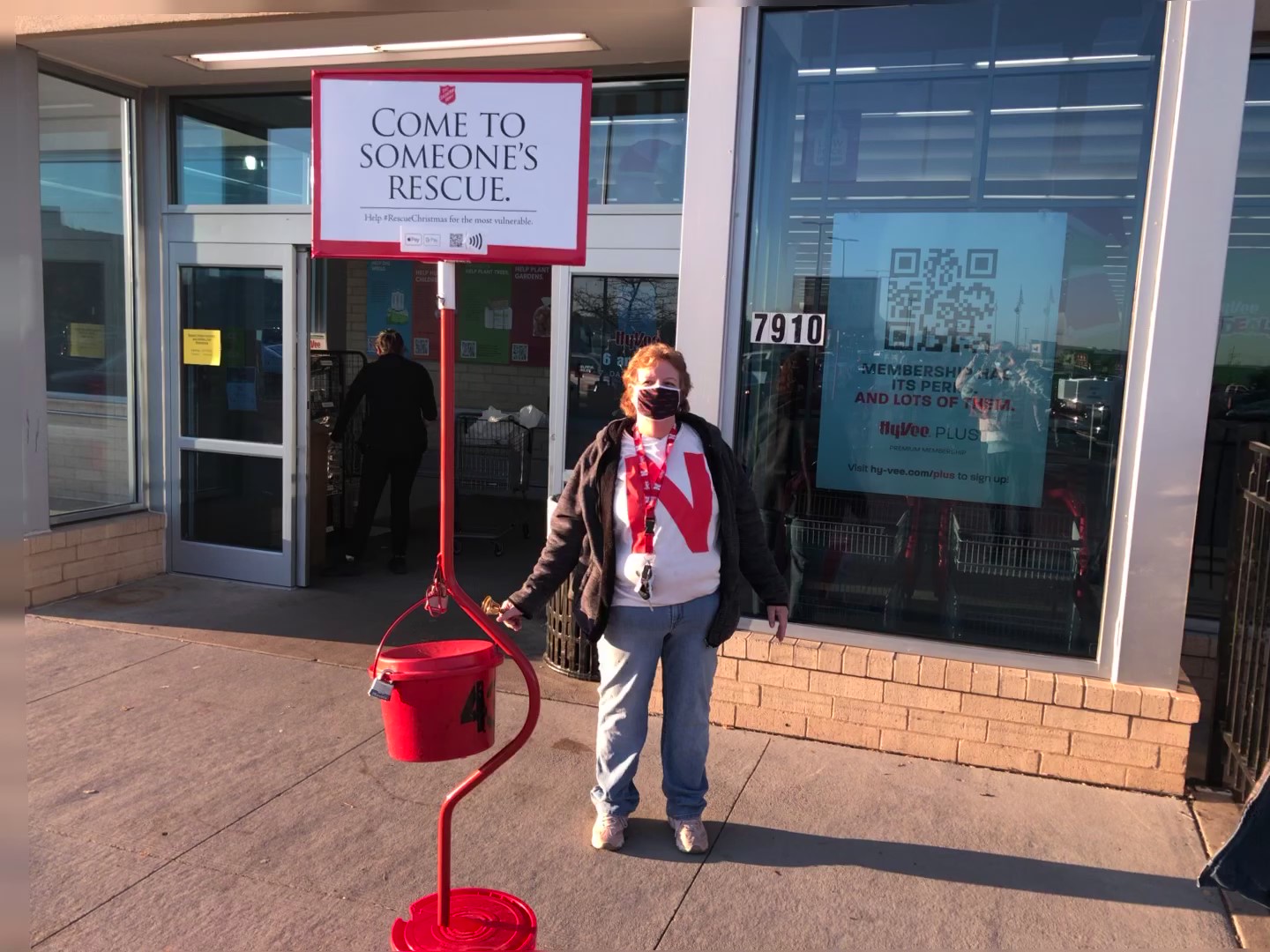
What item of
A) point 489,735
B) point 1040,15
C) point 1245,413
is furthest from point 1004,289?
point 489,735

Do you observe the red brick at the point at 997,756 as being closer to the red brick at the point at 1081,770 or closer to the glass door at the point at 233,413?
the red brick at the point at 1081,770

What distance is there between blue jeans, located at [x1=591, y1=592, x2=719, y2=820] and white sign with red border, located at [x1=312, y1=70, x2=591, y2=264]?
1223 mm

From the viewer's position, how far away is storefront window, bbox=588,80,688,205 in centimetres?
A: 561

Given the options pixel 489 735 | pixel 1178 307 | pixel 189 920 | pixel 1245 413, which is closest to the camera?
pixel 489 735

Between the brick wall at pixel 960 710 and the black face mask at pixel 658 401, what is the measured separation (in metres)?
1.58

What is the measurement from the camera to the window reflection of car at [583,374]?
18.5 ft

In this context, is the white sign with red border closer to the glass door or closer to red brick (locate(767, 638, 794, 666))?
red brick (locate(767, 638, 794, 666))

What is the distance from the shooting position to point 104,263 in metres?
6.56

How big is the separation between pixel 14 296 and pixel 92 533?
5346 mm

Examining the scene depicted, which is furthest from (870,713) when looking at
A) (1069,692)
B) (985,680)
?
(1069,692)

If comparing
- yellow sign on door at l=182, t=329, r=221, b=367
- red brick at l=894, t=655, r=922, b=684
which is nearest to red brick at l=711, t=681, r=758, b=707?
red brick at l=894, t=655, r=922, b=684

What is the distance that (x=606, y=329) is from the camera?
5609 millimetres

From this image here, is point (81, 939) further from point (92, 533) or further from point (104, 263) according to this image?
point (104, 263)

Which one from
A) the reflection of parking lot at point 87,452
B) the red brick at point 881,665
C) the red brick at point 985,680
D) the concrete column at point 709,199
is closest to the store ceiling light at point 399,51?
the concrete column at point 709,199
